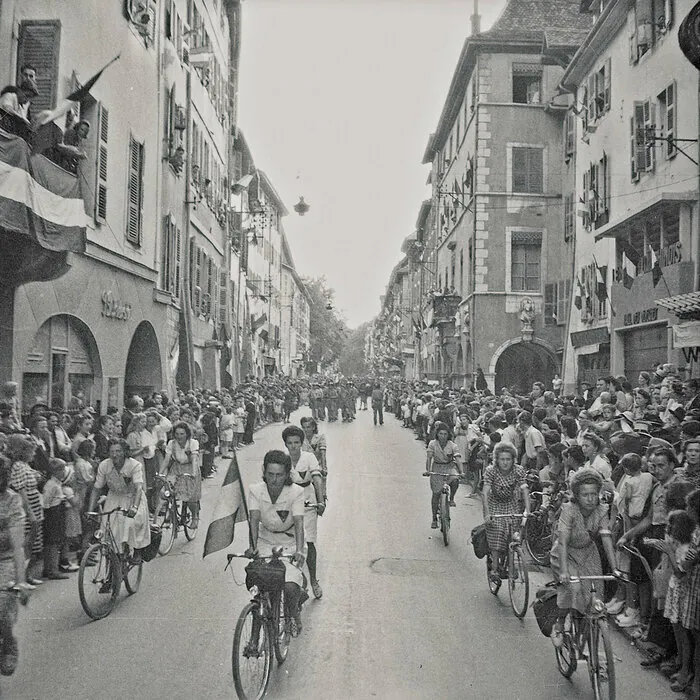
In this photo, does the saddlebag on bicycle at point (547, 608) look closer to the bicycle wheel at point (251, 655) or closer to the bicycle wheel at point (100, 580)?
the bicycle wheel at point (251, 655)

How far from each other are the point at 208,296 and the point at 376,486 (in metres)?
16.0

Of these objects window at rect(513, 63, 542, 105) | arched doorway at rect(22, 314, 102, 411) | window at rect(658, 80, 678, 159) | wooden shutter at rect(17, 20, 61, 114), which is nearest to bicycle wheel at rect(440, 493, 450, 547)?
arched doorway at rect(22, 314, 102, 411)

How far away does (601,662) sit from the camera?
5766mm

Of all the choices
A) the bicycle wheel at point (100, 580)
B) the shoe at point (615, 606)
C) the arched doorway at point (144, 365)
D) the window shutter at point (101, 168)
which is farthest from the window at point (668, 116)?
the bicycle wheel at point (100, 580)

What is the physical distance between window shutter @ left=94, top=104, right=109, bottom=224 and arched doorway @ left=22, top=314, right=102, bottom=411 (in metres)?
2.52

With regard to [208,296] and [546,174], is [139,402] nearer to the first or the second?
[208,296]

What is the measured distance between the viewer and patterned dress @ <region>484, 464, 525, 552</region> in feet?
28.8

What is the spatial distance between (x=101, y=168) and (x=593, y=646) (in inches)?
592

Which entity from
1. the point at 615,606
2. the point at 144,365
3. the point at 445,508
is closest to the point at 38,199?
the point at 445,508

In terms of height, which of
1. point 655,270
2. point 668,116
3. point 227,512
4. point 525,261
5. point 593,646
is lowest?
point 593,646

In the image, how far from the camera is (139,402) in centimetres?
1510

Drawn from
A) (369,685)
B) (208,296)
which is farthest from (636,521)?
(208,296)

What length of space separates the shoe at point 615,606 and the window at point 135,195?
14.7m

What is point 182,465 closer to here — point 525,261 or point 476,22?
point 525,261
